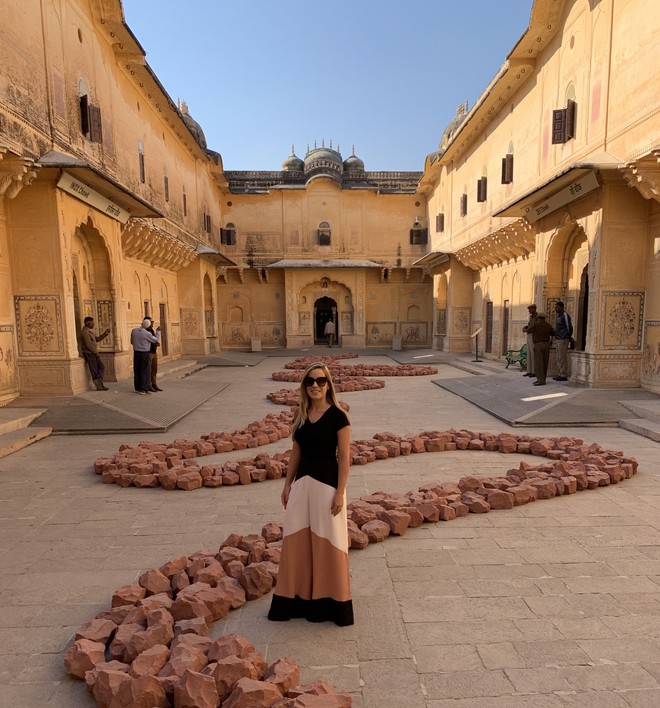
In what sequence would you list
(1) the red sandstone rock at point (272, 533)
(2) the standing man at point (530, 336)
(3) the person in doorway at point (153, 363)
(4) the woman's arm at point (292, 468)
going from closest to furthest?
(4) the woman's arm at point (292, 468) → (1) the red sandstone rock at point (272, 533) → (3) the person in doorway at point (153, 363) → (2) the standing man at point (530, 336)

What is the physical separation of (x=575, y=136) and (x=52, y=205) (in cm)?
1153

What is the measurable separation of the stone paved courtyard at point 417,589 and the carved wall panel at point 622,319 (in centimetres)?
431

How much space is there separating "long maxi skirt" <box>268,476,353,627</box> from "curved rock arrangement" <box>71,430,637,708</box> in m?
0.36

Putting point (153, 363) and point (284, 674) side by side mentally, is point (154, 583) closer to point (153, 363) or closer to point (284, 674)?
point (284, 674)

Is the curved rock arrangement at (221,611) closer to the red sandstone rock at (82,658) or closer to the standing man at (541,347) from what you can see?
the red sandstone rock at (82,658)

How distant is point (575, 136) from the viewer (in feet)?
35.1

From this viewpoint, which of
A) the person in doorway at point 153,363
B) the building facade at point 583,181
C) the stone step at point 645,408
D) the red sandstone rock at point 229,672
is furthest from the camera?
the person in doorway at point 153,363

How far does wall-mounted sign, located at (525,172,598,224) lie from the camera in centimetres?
911

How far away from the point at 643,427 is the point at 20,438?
9.33 meters

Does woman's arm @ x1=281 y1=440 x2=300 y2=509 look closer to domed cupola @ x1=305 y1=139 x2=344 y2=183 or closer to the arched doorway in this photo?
the arched doorway

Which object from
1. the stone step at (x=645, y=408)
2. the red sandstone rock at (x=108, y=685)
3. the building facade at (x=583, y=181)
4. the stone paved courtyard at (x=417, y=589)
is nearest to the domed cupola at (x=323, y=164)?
the building facade at (x=583, y=181)

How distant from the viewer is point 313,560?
8.80 ft

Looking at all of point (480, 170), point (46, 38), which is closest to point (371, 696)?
point (46, 38)

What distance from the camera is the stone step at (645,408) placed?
24.3 feet
